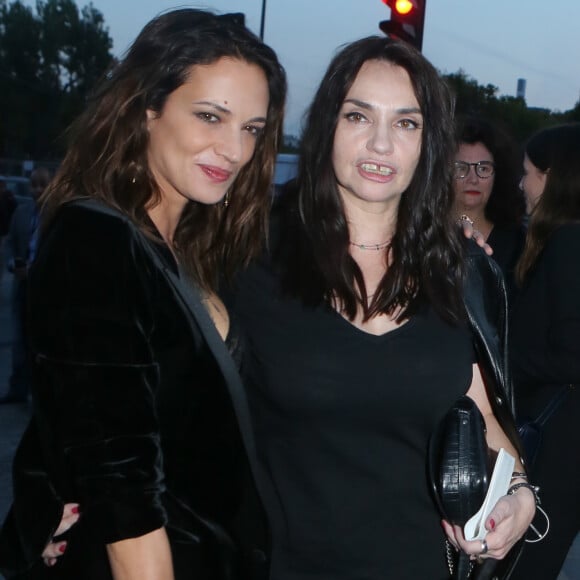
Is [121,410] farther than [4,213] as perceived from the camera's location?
No

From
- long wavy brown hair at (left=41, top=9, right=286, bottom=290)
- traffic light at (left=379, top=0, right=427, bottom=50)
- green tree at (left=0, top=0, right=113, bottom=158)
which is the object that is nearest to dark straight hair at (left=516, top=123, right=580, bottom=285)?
long wavy brown hair at (left=41, top=9, right=286, bottom=290)

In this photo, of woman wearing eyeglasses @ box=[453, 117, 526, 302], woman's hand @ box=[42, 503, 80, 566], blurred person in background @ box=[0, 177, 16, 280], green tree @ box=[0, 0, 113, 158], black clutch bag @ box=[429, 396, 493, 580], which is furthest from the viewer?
green tree @ box=[0, 0, 113, 158]

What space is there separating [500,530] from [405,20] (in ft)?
18.4

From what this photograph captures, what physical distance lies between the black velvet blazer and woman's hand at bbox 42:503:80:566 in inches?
0.6

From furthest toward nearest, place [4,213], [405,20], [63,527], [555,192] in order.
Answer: [4,213], [405,20], [555,192], [63,527]

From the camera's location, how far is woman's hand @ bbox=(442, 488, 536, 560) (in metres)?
2.35

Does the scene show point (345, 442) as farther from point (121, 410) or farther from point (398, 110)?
point (398, 110)

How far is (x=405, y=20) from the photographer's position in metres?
7.34

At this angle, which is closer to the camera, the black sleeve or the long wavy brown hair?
the black sleeve

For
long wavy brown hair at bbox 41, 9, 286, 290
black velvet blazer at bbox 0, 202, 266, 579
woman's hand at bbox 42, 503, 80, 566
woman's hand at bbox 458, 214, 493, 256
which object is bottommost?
woman's hand at bbox 42, 503, 80, 566

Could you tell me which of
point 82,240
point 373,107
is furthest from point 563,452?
point 82,240

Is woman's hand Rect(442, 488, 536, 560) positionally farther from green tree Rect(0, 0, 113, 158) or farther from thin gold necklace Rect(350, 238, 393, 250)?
green tree Rect(0, 0, 113, 158)

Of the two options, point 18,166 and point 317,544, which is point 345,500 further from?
point 18,166

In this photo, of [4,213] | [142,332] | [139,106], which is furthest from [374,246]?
[4,213]
